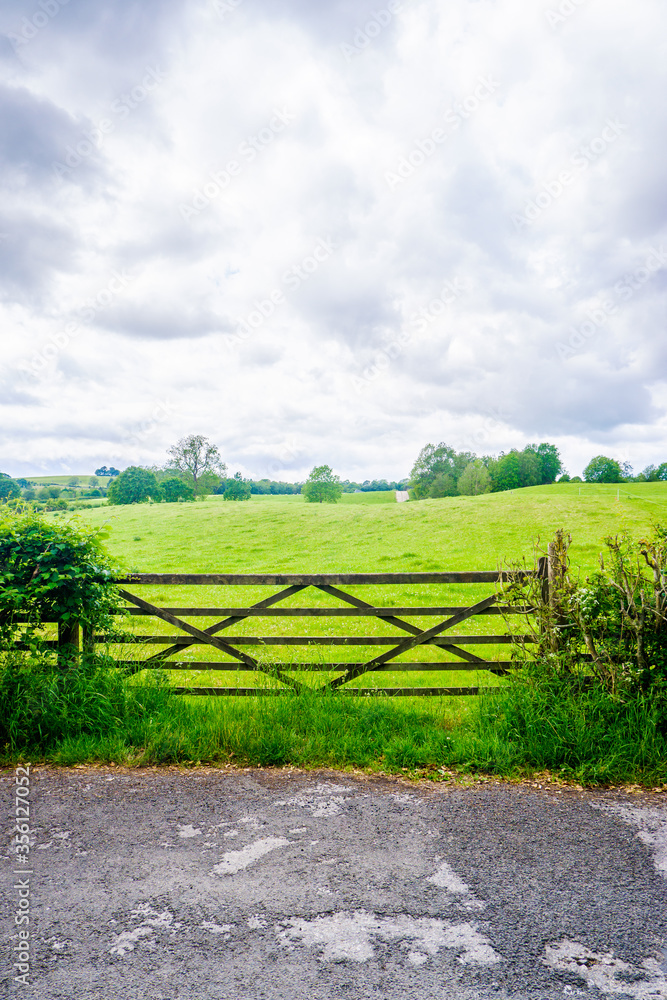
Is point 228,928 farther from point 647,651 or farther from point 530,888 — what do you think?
point 647,651

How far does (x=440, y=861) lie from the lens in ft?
13.5

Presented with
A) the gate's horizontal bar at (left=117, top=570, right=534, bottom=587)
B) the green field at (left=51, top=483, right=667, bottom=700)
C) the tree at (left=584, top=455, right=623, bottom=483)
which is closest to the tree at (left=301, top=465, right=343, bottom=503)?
the green field at (left=51, top=483, right=667, bottom=700)

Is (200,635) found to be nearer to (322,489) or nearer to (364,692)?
(364,692)

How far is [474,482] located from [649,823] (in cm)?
8559

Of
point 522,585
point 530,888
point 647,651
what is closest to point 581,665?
point 647,651

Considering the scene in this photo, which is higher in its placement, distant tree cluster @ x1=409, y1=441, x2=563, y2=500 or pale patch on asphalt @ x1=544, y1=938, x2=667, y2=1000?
distant tree cluster @ x1=409, y1=441, x2=563, y2=500

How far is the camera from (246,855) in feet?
13.8

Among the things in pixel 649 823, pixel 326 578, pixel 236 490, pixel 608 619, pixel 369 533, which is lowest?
pixel 649 823

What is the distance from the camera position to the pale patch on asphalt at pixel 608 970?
2.97 metres

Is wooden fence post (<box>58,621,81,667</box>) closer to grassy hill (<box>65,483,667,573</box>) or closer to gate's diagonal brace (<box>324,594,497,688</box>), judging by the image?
gate's diagonal brace (<box>324,594,497,688</box>)

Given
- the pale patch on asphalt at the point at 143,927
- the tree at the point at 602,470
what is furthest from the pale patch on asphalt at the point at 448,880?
the tree at the point at 602,470

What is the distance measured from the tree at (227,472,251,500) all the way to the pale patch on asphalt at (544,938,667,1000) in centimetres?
8266

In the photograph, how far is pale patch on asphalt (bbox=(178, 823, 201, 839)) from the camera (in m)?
4.47

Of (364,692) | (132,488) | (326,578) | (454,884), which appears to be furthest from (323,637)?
(132,488)
